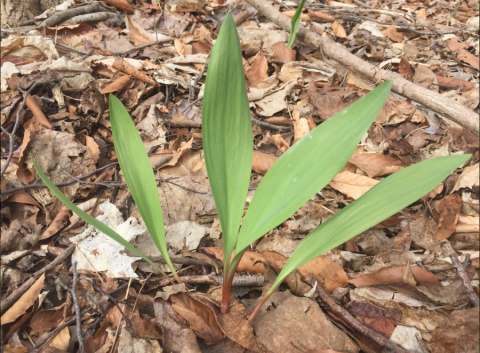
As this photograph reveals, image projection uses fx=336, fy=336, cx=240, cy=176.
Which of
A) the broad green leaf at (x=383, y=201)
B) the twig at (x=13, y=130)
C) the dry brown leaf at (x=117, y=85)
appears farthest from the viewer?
the dry brown leaf at (x=117, y=85)

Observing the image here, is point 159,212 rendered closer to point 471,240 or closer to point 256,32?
point 471,240

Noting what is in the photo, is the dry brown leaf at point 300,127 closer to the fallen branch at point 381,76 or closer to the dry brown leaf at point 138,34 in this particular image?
the fallen branch at point 381,76

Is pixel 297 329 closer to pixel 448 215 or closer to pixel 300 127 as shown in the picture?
pixel 448 215

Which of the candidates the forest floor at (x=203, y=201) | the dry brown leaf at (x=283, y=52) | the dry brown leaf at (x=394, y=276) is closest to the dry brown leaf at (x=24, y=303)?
the forest floor at (x=203, y=201)

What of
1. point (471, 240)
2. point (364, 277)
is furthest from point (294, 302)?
point (471, 240)

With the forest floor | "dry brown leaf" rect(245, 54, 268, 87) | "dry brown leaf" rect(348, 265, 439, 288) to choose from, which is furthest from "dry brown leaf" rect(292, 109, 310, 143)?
"dry brown leaf" rect(348, 265, 439, 288)

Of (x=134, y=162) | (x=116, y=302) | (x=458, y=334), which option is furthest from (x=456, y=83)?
(x=116, y=302)
